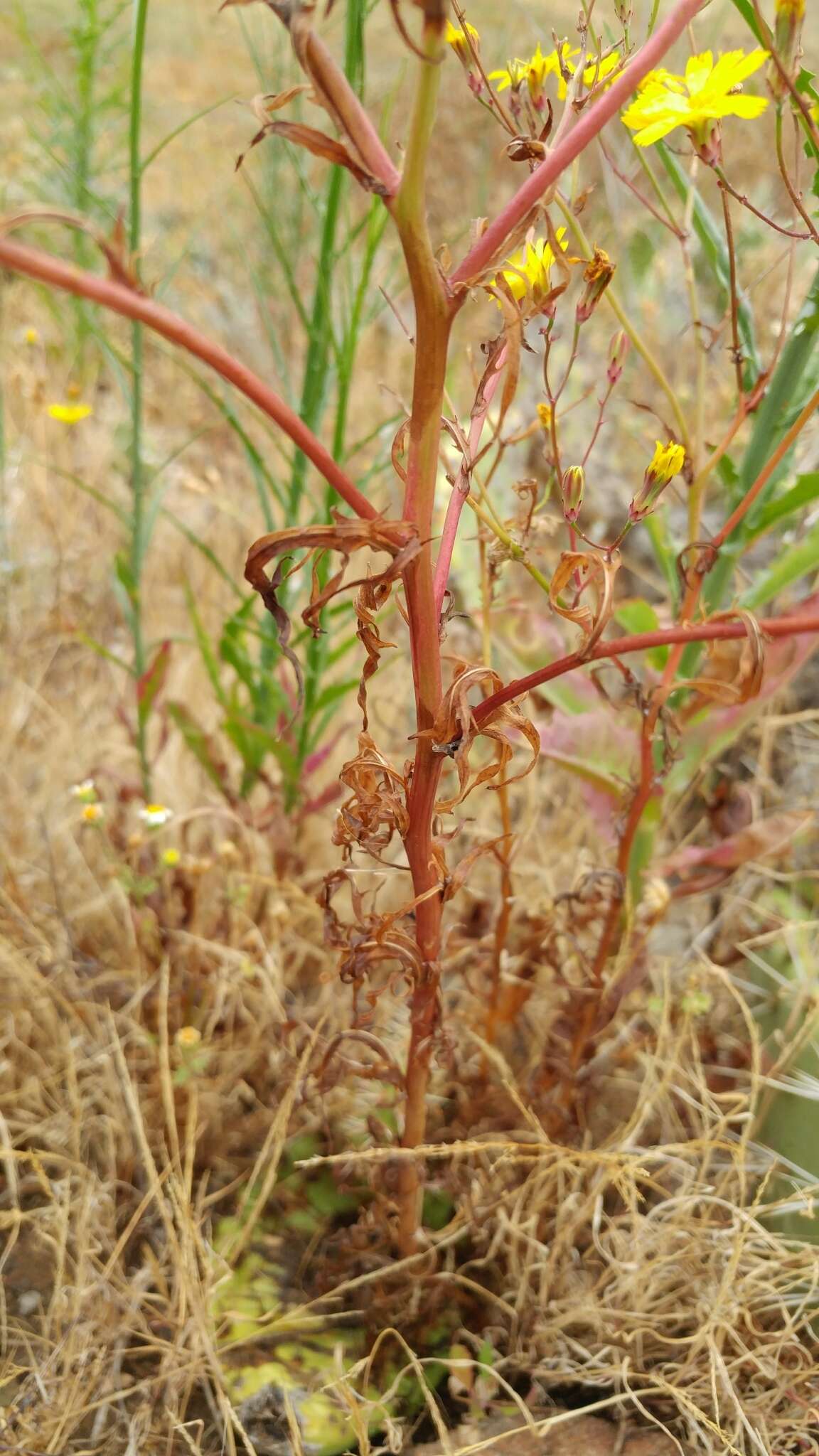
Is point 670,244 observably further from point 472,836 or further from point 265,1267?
point 265,1267

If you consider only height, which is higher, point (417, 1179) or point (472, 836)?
point (472, 836)

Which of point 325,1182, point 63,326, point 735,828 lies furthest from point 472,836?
point 63,326

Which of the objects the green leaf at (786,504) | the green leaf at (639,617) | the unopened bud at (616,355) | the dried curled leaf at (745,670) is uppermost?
the unopened bud at (616,355)

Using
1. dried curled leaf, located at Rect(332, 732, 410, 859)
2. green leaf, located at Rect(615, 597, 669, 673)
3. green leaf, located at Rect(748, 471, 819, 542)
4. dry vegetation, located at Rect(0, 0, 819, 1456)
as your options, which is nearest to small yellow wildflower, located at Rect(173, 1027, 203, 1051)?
dry vegetation, located at Rect(0, 0, 819, 1456)

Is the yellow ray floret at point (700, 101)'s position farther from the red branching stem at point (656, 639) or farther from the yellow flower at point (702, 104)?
the red branching stem at point (656, 639)

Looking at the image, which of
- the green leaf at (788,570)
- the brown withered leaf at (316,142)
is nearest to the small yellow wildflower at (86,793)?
the green leaf at (788,570)

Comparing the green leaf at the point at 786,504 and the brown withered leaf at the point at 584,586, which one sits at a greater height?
the green leaf at the point at 786,504

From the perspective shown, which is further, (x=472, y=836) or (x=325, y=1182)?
(x=472, y=836)
